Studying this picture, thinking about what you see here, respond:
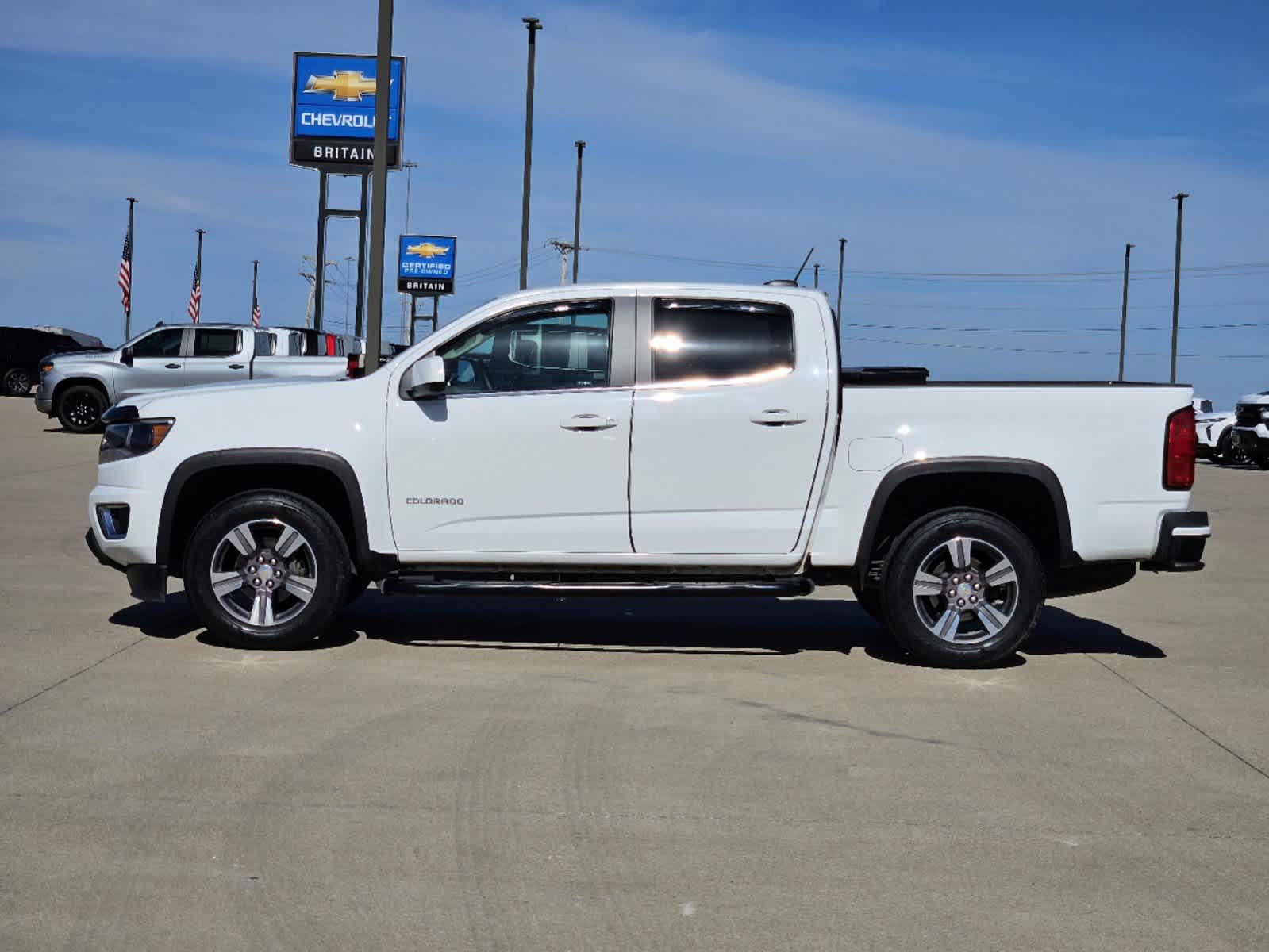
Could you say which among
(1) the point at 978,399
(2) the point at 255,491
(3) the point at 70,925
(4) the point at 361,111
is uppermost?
(4) the point at 361,111

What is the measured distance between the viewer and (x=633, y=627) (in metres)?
9.35

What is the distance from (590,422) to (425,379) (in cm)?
87

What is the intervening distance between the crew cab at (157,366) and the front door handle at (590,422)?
62.0 ft

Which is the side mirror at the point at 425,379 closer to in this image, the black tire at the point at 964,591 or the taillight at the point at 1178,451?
the black tire at the point at 964,591

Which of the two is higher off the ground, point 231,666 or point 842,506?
point 842,506

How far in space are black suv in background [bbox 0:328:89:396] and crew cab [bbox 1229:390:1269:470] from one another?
31.8m

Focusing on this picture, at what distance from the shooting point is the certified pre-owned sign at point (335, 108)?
1497 inches

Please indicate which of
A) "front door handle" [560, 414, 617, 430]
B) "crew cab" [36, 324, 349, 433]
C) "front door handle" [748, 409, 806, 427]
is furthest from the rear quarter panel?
"crew cab" [36, 324, 349, 433]

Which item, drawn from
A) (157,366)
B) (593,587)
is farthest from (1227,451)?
(593,587)

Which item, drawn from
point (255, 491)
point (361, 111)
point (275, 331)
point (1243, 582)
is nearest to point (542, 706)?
point (255, 491)

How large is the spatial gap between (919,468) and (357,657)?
3.07m

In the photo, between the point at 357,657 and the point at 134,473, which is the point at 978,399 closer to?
the point at 357,657

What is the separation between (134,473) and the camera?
8.16 meters

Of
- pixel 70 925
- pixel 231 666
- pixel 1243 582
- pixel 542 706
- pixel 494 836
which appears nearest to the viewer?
pixel 70 925
